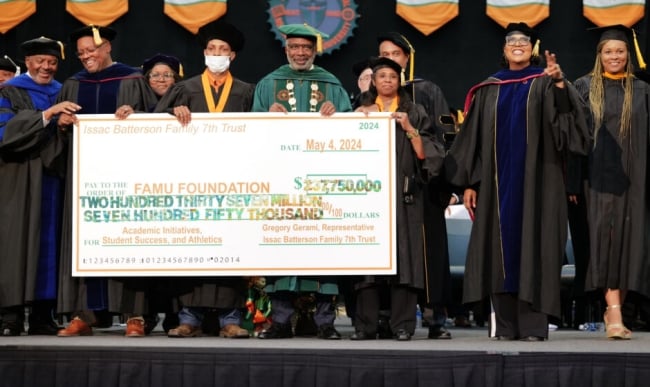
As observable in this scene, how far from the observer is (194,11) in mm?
17125

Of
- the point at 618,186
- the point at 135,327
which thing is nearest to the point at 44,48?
the point at 135,327

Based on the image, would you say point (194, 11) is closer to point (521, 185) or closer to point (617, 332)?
point (521, 185)

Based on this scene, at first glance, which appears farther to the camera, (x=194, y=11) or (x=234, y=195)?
(x=194, y=11)

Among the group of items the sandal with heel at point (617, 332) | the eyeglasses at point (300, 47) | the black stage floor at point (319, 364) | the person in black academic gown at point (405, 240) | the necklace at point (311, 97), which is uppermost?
the eyeglasses at point (300, 47)

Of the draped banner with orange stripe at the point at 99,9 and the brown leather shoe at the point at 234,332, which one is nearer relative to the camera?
the brown leather shoe at the point at 234,332

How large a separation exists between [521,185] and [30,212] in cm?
328

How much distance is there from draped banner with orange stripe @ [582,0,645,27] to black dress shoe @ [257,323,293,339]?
912cm

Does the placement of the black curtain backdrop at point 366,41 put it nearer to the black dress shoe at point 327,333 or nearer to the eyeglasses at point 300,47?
the eyeglasses at point 300,47

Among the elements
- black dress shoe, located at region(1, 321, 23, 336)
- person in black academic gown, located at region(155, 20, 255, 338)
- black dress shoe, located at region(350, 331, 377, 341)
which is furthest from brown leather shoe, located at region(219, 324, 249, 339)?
black dress shoe, located at region(1, 321, 23, 336)

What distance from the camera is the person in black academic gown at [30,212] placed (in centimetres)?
879

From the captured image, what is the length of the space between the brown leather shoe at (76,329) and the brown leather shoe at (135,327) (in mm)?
325

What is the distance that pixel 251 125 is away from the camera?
8.38 metres

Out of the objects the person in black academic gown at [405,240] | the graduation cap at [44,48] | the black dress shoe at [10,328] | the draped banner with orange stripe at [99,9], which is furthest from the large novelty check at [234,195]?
Answer: the draped banner with orange stripe at [99,9]

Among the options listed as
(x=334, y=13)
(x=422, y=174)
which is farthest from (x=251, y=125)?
(x=334, y=13)
